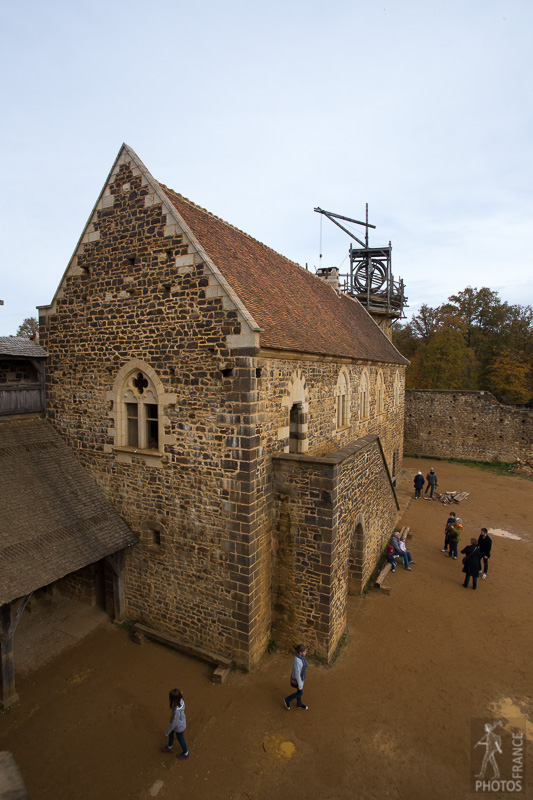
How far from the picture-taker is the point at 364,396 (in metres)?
15.7

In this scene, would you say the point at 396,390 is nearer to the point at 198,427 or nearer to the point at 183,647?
the point at 198,427

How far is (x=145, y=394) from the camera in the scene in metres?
8.71

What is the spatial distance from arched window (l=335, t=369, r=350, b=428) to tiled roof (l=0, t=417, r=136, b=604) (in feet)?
21.9

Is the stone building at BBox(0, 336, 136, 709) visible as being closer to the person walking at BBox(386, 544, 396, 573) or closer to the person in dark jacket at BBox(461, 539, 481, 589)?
the person walking at BBox(386, 544, 396, 573)

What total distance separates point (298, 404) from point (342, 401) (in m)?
3.61

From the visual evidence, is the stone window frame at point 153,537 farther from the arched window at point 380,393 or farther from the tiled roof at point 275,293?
the arched window at point 380,393

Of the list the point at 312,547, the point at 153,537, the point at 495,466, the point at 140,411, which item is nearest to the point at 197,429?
the point at 140,411

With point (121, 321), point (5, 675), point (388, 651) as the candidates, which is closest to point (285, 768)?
point (388, 651)

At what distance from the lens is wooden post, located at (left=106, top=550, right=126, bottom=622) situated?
30.0 ft

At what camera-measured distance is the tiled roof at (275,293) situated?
870 centimetres

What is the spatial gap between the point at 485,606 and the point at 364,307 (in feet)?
52.9

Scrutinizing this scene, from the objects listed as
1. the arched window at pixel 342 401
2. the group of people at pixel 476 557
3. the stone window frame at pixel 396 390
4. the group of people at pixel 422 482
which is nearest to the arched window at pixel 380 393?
the stone window frame at pixel 396 390

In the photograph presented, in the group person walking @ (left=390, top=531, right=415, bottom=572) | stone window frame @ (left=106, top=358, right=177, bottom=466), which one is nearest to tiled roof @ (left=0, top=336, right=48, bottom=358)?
stone window frame @ (left=106, top=358, right=177, bottom=466)

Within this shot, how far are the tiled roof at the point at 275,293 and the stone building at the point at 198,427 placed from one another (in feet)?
0.30
